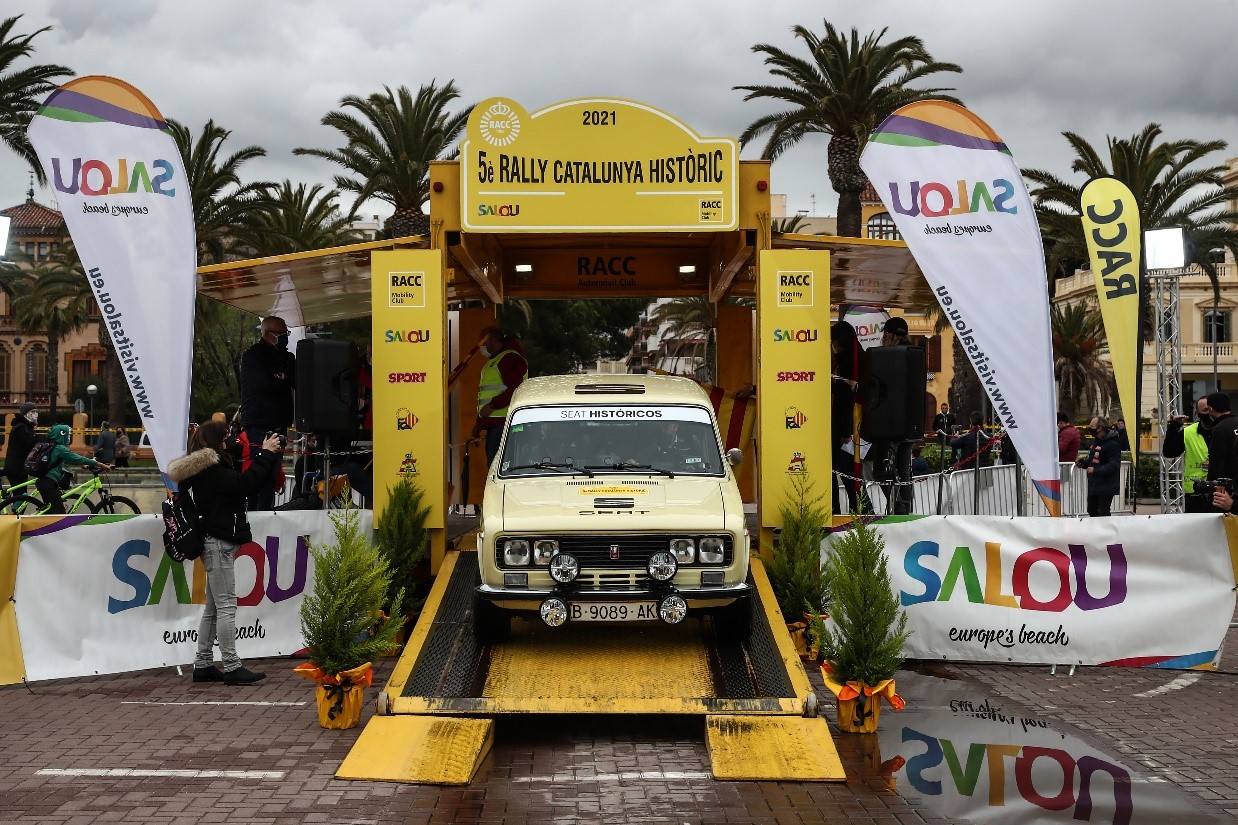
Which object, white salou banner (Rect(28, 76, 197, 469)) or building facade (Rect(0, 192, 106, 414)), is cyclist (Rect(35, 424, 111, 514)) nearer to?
white salou banner (Rect(28, 76, 197, 469))

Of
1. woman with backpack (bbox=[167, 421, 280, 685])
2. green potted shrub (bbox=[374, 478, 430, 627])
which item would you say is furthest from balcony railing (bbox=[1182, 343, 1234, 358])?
woman with backpack (bbox=[167, 421, 280, 685])

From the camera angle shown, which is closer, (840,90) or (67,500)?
(67,500)

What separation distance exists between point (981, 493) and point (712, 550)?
34.0 feet

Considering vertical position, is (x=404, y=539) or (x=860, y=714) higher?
(x=404, y=539)

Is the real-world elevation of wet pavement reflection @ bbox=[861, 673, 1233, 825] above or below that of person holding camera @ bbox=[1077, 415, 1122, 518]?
below

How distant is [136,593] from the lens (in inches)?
412

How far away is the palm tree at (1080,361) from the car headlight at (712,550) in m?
45.4

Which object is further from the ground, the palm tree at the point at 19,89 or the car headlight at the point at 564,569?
the palm tree at the point at 19,89

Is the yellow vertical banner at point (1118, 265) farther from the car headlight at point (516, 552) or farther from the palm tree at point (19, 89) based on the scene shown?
the palm tree at point (19, 89)

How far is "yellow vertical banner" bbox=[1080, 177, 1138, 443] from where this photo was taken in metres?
12.7

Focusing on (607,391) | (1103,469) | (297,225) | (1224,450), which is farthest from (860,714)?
(297,225)

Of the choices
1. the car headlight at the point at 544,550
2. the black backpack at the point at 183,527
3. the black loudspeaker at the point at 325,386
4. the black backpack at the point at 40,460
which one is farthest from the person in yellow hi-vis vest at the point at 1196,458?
the black backpack at the point at 40,460

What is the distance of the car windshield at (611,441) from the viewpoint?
10.1m

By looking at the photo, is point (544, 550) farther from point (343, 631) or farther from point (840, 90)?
point (840, 90)
